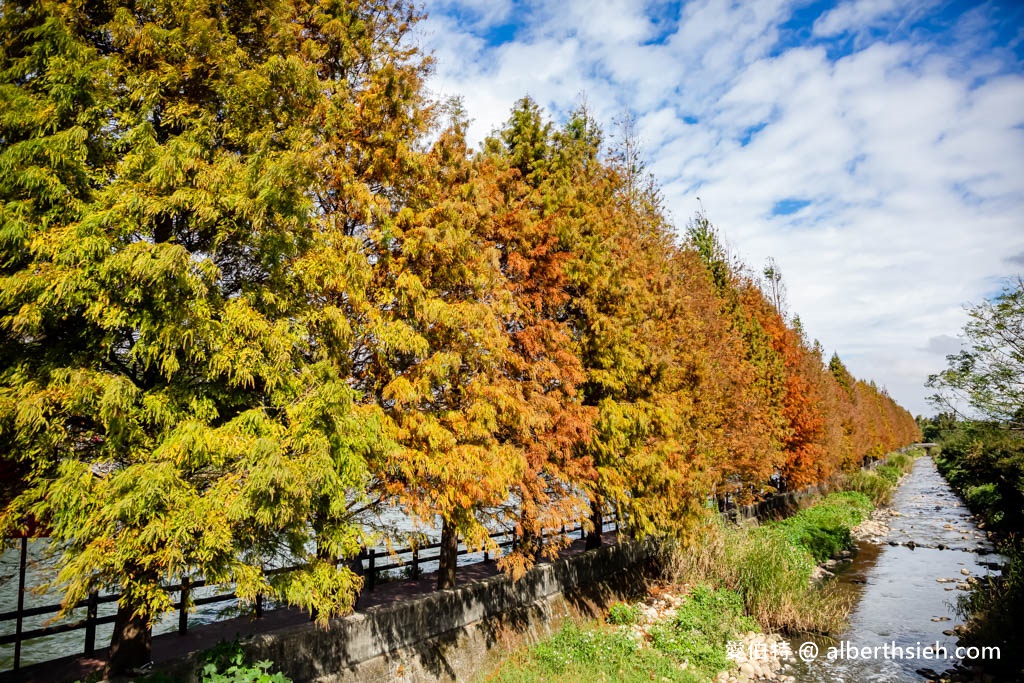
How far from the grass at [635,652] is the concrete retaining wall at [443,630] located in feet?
1.64

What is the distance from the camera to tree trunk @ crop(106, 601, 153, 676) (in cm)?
611

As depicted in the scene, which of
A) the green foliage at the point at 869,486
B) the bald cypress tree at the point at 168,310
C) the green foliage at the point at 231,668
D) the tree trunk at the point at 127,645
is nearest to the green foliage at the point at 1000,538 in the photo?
the green foliage at the point at 231,668

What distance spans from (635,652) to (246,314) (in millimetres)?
9651

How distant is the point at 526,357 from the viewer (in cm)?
1137

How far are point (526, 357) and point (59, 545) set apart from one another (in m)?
7.74

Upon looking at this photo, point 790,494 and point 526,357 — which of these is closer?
point 526,357

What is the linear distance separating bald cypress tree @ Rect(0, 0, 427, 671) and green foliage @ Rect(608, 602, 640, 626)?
8.68 m

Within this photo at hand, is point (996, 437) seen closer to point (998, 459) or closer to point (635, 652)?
point (998, 459)

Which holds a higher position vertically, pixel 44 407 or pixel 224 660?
pixel 44 407

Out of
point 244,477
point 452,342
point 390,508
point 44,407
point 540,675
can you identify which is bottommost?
point 540,675

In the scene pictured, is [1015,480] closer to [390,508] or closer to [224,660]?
[390,508]

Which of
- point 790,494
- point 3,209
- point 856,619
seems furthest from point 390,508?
point 790,494

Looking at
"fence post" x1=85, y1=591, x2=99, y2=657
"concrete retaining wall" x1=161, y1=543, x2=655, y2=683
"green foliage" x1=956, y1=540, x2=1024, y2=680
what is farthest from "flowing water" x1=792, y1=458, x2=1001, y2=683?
"fence post" x1=85, y1=591, x2=99, y2=657

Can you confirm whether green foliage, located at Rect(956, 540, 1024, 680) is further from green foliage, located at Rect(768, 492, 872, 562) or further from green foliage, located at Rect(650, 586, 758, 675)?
green foliage, located at Rect(768, 492, 872, 562)
